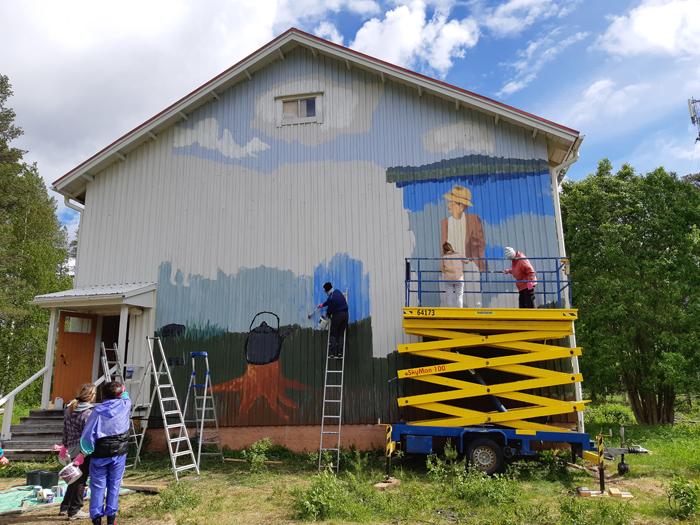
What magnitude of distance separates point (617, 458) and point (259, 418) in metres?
8.06

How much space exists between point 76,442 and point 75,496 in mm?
765

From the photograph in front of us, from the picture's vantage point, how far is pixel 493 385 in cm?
1023

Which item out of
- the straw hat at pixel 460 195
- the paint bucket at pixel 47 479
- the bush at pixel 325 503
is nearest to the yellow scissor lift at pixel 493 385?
the bush at pixel 325 503

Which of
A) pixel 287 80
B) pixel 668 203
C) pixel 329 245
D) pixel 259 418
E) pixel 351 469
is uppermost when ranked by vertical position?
pixel 287 80

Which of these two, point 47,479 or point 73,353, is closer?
point 47,479

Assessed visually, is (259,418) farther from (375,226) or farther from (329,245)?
(375,226)

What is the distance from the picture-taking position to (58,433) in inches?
454

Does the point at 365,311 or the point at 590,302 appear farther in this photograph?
the point at 590,302

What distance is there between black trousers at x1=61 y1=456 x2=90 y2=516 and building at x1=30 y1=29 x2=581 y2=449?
4.64 metres

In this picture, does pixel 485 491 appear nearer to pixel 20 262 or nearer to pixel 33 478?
pixel 33 478

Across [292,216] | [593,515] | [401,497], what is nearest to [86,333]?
[292,216]

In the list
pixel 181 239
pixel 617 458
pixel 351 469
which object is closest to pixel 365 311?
pixel 351 469

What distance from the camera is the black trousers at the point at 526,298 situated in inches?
407

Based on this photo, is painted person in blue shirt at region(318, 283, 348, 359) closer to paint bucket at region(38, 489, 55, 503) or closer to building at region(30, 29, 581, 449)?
building at region(30, 29, 581, 449)
